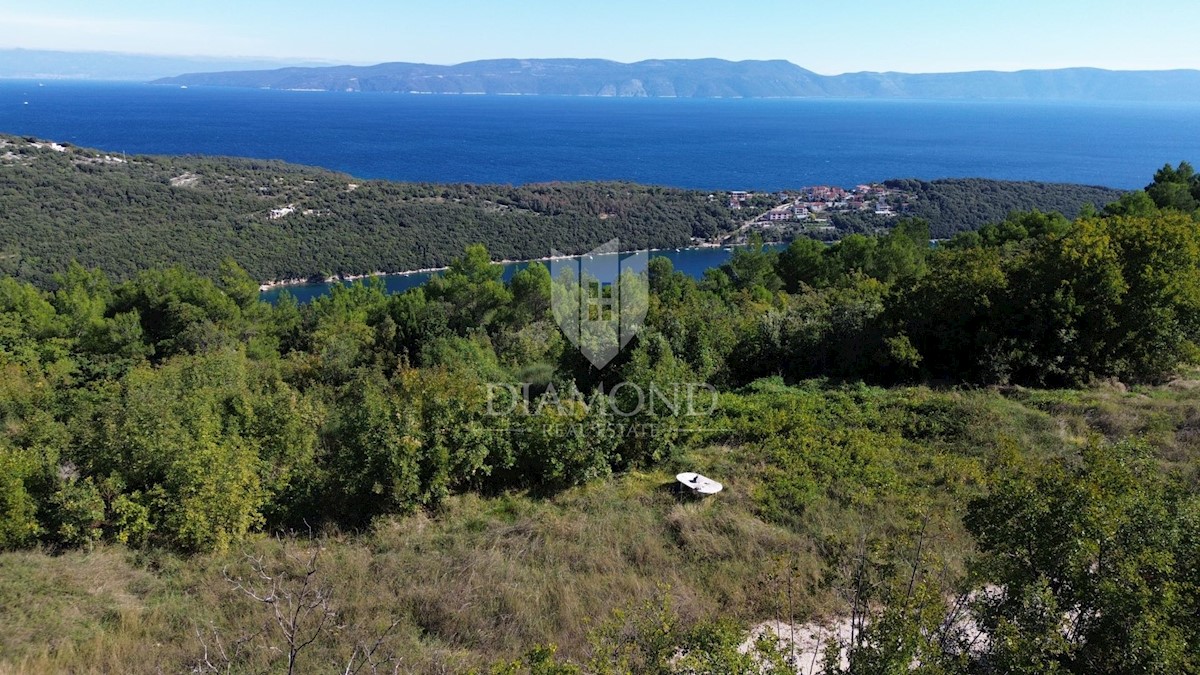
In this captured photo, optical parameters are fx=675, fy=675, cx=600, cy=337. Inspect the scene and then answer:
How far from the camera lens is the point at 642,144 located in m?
130

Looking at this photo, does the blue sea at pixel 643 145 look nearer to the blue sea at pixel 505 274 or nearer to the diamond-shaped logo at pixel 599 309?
the blue sea at pixel 505 274

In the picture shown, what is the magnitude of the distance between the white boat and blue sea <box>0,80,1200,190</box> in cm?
8008

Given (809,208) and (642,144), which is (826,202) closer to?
(809,208)

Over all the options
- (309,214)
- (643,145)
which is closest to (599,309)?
(309,214)

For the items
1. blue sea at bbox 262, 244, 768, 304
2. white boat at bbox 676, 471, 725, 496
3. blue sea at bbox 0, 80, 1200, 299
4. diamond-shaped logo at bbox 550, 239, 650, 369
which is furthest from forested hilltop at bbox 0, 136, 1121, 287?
white boat at bbox 676, 471, 725, 496

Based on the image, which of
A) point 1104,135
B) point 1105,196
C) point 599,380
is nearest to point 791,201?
point 1105,196

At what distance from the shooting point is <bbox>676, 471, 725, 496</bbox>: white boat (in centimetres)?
913

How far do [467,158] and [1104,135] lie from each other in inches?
5258

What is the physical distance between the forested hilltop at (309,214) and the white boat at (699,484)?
4518 cm

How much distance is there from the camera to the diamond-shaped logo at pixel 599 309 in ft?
43.1

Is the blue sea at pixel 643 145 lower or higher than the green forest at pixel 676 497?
higher

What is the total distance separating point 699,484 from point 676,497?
366 millimetres

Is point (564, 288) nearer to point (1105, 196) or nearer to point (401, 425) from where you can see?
point (401, 425)

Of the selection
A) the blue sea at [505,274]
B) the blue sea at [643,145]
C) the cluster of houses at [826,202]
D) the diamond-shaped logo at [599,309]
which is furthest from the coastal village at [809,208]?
the diamond-shaped logo at [599,309]
